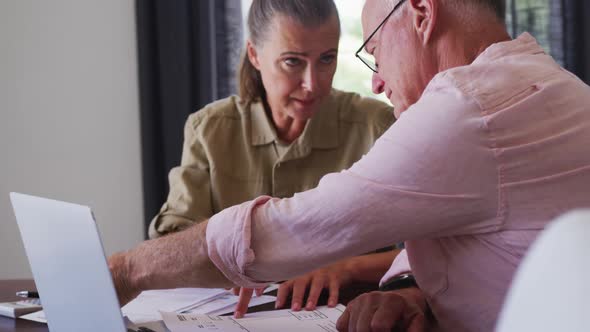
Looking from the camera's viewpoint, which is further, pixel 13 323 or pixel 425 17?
pixel 13 323

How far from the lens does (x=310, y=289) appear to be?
4.83 feet

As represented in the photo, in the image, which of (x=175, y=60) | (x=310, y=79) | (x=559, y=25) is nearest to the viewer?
(x=310, y=79)

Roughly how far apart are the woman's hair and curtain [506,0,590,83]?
4.69 feet

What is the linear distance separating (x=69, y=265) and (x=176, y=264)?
0.15 m

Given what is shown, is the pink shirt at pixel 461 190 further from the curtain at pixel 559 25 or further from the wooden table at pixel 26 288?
the curtain at pixel 559 25

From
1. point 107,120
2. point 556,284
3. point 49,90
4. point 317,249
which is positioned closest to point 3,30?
point 49,90

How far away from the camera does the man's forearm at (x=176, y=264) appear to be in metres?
1.07

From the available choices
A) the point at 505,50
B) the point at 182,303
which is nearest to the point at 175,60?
the point at 182,303

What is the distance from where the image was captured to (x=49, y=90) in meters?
3.13

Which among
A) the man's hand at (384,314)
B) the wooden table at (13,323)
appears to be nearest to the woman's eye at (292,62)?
the wooden table at (13,323)

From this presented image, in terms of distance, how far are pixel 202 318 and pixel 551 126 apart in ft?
2.07

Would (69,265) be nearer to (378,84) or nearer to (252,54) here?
(378,84)

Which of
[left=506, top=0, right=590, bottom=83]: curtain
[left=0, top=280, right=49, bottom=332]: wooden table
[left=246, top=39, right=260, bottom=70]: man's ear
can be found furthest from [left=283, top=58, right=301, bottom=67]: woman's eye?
[left=506, top=0, right=590, bottom=83]: curtain

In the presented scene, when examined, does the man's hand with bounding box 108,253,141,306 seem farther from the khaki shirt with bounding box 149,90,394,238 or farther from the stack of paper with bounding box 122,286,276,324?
the khaki shirt with bounding box 149,90,394,238
